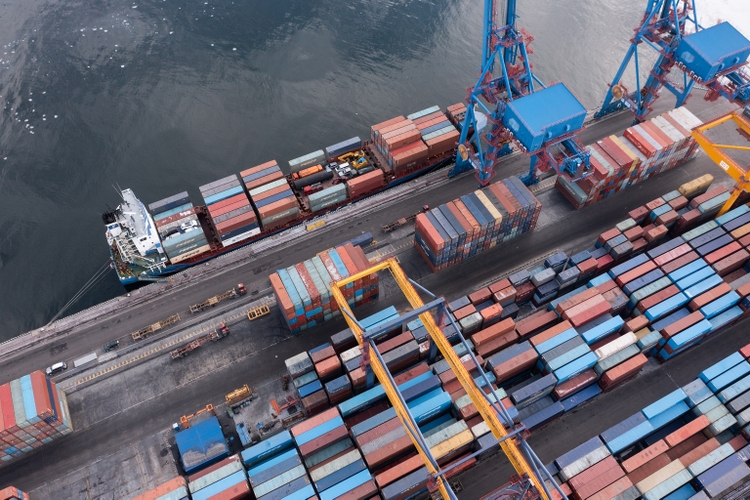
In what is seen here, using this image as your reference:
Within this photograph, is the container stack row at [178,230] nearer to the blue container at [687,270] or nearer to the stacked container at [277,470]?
the stacked container at [277,470]

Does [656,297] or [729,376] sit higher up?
[656,297]

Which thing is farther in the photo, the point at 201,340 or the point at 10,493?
the point at 201,340

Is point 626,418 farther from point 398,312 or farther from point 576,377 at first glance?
point 398,312

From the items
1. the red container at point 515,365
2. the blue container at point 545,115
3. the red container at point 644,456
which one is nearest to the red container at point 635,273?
the red container at point 515,365

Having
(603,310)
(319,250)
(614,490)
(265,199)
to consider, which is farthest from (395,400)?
(265,199)

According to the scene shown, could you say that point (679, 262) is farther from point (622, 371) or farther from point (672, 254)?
point (622, 371)
